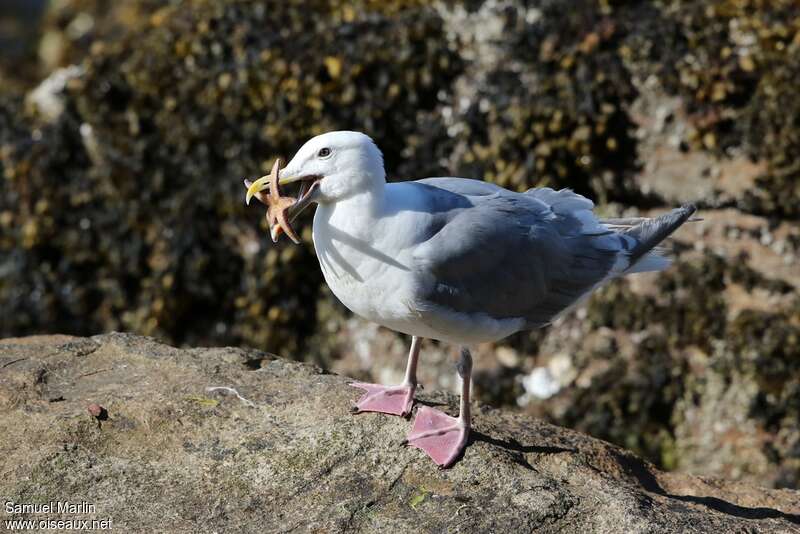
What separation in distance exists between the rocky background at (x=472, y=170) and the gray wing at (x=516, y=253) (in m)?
2.04

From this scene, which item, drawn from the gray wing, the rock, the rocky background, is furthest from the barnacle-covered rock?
the gray wing

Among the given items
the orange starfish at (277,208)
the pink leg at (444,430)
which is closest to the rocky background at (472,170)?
the pink leg at (444,430)

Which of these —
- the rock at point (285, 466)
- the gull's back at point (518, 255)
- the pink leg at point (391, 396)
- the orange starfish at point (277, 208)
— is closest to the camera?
the rock at point (285, 466)

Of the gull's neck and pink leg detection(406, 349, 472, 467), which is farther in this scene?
pink leg detection(406, 349, 472, 467)

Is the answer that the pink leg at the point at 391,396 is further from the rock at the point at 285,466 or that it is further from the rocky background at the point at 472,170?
the rocky background at the point at 472,170

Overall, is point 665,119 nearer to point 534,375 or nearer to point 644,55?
point 644,55

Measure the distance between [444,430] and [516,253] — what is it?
2.29ft

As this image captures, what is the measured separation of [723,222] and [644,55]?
1090 mm

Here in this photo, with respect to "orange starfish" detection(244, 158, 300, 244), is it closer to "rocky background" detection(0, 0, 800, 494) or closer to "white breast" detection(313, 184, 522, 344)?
"white breast" detection(313, 184, 522, 344)

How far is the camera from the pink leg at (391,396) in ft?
12.4

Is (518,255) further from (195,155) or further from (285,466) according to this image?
(195,155)

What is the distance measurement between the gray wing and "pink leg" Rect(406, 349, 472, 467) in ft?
1.00

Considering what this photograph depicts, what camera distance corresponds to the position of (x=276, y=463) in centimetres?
343

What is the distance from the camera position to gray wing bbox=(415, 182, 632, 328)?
11.5 ft
